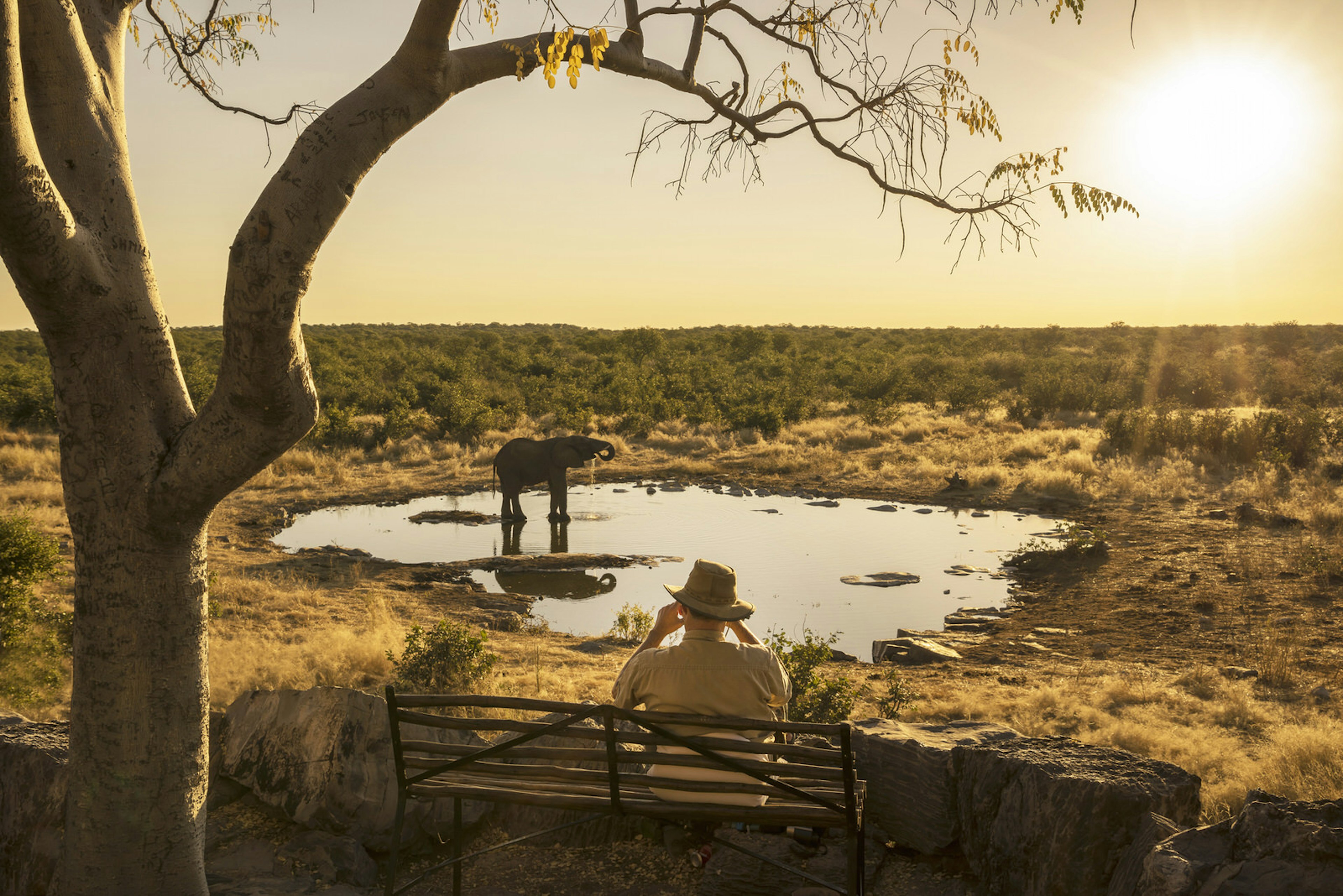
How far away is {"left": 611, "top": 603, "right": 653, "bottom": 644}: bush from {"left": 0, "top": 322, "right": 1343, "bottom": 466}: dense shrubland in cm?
1421

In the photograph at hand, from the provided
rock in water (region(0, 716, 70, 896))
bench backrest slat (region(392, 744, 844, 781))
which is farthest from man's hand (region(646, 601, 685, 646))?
rock in water (region(0, 716, 70, 896))

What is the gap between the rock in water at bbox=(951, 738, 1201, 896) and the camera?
11.9 ft

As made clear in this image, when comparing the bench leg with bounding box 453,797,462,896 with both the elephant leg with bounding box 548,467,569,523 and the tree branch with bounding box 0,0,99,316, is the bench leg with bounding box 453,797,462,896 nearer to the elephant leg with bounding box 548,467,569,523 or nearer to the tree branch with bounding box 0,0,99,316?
the tree branch with bounding box 0,0,99,316

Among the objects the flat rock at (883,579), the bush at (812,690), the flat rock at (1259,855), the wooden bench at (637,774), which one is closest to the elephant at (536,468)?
the flat rock at (883,579)

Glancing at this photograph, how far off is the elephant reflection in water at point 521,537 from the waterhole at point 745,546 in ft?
0.13

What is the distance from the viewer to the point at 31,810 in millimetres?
4285

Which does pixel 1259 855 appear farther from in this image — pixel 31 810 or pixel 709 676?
pixel 31 810

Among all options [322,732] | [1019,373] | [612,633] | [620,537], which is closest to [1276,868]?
[322,732]

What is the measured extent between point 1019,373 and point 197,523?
142 feet

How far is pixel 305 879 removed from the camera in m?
4.08

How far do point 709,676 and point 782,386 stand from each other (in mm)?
29790

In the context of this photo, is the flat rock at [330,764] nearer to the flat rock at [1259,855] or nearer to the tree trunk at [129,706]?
the tree trunk at [129,706]

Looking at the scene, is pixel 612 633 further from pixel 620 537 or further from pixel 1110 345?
pixel 1110 345

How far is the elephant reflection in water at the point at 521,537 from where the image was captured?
13.6 m
